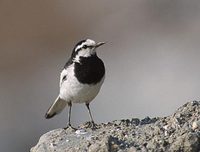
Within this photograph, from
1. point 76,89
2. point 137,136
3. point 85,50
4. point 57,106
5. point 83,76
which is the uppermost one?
point 85,50

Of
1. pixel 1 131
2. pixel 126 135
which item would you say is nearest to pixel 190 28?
pixel 1 131

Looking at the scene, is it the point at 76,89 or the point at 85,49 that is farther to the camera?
the point at 85,49

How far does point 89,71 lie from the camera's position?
925cm

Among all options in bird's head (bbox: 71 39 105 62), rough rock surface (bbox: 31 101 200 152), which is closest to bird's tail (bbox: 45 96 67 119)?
bird's head (bbox: 71 39 105 62)

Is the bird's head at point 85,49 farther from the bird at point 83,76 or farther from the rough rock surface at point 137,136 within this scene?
the rough rock surface at point 137,136

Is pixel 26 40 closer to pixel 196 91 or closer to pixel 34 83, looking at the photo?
pixel 34 83

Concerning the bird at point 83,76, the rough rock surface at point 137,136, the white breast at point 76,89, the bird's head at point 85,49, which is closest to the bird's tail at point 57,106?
the bird at point 83,76

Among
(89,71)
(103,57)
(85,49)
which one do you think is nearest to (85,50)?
(85,49)

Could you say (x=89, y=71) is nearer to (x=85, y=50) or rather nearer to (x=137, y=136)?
(x=85, y=50)

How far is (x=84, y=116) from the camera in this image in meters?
13.7

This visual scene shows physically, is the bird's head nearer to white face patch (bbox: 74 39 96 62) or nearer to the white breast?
white face patch (bbox: 74 39 96 62)

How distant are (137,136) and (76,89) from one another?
217cm

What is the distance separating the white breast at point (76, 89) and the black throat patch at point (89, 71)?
4cm

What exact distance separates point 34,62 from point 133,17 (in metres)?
2.46
